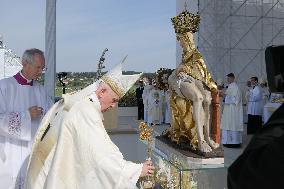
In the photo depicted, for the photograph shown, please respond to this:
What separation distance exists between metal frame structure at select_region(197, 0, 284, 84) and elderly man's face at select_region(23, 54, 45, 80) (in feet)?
43.4

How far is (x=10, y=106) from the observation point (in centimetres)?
418

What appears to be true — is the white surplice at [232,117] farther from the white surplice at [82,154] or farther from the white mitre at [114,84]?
the white surplice at [82,154]

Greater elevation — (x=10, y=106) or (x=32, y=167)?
(x=10, y=106)

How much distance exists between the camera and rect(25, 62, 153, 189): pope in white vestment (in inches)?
105

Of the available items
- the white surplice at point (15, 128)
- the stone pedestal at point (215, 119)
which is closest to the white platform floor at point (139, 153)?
the stone pedestal at point (215, 119)

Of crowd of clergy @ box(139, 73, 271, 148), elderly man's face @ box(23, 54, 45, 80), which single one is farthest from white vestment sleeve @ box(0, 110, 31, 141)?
crowd of clergy @ box(139, 73, 271, 148)

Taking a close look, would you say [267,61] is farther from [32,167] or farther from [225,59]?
[225,59]

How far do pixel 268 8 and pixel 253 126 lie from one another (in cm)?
819

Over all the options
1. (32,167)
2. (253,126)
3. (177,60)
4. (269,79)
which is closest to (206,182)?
(32,167)

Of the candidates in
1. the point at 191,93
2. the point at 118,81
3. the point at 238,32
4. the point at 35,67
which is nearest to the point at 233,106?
the point at 191,93

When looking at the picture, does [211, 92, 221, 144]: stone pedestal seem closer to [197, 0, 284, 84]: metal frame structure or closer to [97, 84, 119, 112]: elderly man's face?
[97, 84, 119, 112]: elderly man's face

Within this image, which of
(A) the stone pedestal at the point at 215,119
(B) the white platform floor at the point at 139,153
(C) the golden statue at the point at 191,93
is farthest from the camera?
(A) the stone pedestal at the point at 215,119

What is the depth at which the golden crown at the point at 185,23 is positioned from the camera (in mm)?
4891

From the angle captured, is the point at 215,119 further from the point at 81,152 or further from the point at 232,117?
the point at 232,117
